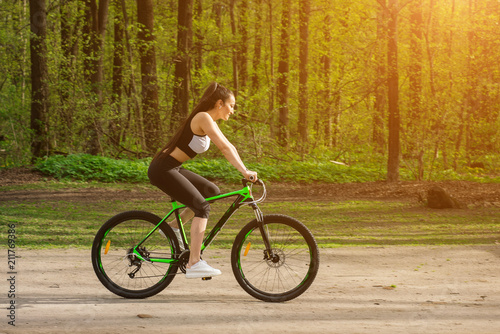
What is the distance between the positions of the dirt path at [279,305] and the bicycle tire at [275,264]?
0.48 ft

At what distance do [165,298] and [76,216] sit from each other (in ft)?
21.8

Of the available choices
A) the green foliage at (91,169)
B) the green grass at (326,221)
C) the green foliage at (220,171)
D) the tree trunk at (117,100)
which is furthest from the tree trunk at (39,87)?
the green grass at (326,221)

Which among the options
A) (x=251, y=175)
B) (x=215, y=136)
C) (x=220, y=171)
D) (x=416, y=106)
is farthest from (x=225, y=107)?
(x=416, y=106)

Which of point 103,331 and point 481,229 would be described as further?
point 481,229

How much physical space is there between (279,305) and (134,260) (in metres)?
1.40

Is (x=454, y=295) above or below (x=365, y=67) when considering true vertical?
below

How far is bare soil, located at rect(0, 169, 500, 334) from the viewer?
505 cm

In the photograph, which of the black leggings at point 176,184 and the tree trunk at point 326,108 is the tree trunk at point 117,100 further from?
the black leggings at point 176,184

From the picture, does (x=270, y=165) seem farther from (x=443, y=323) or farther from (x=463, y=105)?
(x=443, y=323)

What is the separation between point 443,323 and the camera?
5230 mm

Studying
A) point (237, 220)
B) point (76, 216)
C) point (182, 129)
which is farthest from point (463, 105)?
point (182, 129)

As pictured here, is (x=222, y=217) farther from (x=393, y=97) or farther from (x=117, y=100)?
(x=117, y=100)

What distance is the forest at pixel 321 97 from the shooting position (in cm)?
1852

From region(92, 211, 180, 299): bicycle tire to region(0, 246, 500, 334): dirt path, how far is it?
127 millimetres
